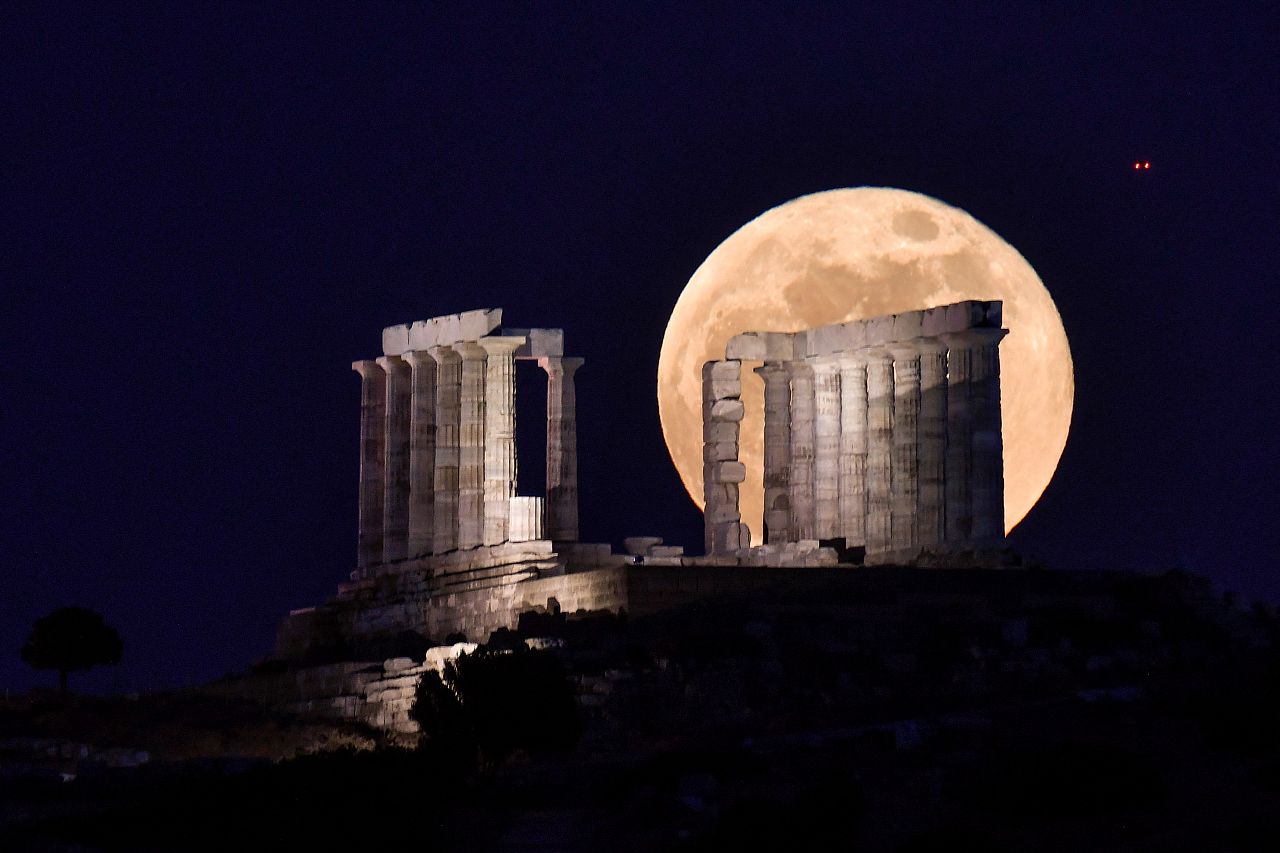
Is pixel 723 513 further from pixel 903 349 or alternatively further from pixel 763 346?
pixel 903 349

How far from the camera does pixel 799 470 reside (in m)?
79.1

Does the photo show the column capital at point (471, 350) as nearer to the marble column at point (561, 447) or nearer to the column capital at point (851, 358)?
the marble column at point (561, 447)

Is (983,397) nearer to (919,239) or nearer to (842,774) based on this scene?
(919,239)

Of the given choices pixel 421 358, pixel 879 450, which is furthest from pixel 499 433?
pixel 879 450

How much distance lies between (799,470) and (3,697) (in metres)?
25.5

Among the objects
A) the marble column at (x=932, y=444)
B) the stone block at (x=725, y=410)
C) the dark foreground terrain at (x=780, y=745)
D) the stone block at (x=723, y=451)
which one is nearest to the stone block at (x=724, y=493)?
the stone block at (x=723, y=451)

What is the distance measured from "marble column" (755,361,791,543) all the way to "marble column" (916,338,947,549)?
7.68 metres

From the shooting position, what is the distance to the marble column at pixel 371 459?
83125mm

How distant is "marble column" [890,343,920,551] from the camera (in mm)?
73562

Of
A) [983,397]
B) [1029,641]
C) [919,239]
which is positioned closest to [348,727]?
[1029,641]

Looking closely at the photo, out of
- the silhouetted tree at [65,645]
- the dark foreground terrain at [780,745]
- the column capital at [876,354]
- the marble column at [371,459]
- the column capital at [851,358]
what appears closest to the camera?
the dark foreground terrain at [780,745]

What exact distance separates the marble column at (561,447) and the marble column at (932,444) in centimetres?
1163

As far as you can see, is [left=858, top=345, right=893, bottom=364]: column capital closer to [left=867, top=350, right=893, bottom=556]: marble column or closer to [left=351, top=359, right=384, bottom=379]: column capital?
[left=867, top=350, right=893, bottom=556]: marble column

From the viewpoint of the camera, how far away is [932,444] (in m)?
72.8
